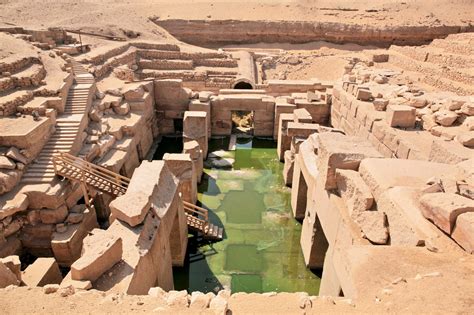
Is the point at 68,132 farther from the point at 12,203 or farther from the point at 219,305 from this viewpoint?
the point at 219,305

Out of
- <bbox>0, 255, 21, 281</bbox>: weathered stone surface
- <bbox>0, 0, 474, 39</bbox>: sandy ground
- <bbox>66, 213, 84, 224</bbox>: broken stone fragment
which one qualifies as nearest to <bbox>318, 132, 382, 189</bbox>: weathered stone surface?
<bbox>0, 255, 21, 281</bbox>: weathered stone surface

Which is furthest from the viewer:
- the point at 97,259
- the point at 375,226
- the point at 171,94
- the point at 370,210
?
the point at 171,94

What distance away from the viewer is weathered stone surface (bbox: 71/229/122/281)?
170 inches

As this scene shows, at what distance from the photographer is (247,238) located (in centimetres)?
838

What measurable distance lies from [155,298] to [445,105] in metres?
9.16

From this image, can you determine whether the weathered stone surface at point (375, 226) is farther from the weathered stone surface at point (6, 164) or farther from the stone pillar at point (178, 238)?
the weathered stone surface at point (6, 164)

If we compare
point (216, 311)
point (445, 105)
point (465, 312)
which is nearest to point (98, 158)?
point (216, 311)

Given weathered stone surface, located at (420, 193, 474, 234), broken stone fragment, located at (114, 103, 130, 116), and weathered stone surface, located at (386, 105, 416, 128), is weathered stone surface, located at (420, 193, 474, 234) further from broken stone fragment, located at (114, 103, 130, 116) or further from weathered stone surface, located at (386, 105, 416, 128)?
broken stone fragment, located at (114, 103, 130, 116)

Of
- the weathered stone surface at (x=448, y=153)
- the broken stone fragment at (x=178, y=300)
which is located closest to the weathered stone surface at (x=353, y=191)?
the weathered stone surface at (x=448, y=153)

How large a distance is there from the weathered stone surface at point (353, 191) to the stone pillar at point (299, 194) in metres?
2.64

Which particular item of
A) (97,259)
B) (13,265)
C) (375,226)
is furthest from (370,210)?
(13,265)

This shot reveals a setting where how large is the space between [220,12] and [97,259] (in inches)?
994

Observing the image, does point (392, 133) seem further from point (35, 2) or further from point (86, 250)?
point (35, 2)

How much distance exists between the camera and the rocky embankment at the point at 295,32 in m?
23.2
